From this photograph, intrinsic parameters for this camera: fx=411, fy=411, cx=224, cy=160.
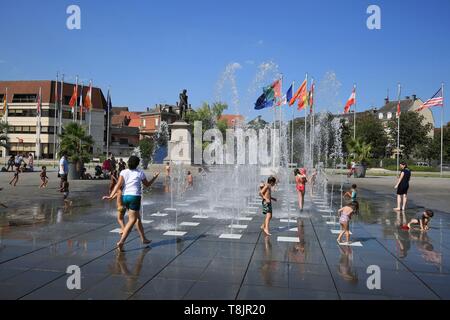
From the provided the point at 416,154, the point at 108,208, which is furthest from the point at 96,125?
the point at 108,208

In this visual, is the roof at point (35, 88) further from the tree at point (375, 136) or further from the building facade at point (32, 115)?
the tree at point (375, 136)

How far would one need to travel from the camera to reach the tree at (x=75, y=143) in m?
26.0

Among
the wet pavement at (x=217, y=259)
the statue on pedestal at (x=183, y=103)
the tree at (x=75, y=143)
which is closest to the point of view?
the wet pavement at (x=217, y=259)

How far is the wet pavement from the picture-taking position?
5188 mm

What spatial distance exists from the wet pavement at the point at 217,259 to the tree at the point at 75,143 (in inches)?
586

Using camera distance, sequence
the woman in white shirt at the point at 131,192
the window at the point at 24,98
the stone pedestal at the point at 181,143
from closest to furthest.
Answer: the woman in white shirt at the point at 131,192, the stone pedestal at the point at 181,143, the window at the point at 24,98

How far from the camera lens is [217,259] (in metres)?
6.84

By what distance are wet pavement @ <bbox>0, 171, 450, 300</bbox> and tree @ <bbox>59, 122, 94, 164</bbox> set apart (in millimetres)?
14884

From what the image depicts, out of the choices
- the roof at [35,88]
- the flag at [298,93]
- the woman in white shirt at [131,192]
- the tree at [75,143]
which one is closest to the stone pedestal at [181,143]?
the flag at [298,93]

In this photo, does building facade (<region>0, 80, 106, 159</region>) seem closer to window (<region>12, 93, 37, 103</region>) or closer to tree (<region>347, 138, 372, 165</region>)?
window (<region>12, 93, 37, 103</region>)

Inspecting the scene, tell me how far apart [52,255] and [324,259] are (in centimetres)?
457

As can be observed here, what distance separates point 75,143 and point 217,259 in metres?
21.6

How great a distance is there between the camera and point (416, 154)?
74312 millimetres

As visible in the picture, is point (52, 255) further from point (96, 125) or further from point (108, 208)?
point (96, 125)
